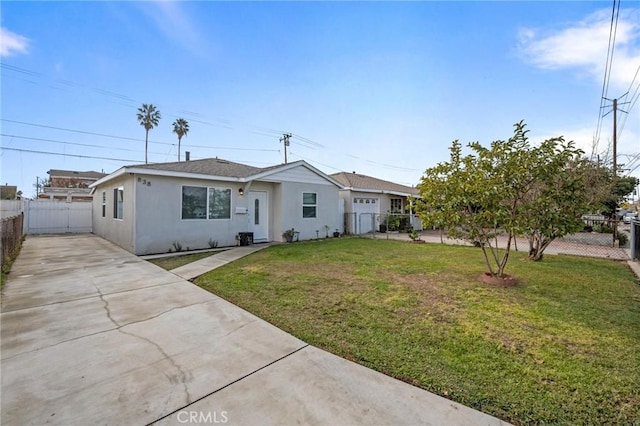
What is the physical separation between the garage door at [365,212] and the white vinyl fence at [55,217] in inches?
610

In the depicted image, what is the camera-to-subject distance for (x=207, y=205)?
34.6 ft

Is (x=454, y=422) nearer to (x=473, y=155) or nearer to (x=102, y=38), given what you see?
(x=473, y=155)

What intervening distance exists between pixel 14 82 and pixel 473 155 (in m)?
20.9

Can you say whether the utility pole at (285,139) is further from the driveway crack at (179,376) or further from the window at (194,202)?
the driveway crack at (179,376)

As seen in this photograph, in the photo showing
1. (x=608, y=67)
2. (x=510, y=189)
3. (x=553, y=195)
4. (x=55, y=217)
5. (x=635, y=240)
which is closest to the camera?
(x=510, y=189)

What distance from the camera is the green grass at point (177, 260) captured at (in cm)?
745

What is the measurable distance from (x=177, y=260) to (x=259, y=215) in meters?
4.45

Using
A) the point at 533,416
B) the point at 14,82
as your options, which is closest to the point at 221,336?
the point at 533,416

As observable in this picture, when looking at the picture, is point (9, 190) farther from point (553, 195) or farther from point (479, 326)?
point (553, 195)

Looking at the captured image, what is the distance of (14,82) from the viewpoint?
1434 cm

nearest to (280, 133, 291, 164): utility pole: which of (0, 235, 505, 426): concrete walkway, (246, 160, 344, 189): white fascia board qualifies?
(246, 160, 344, 189): white fascia board

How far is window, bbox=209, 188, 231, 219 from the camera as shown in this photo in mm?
10639

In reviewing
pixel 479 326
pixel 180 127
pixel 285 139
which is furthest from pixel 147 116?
pixel 479 326

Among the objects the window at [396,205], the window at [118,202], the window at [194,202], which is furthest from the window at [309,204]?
the window at [396,205]
